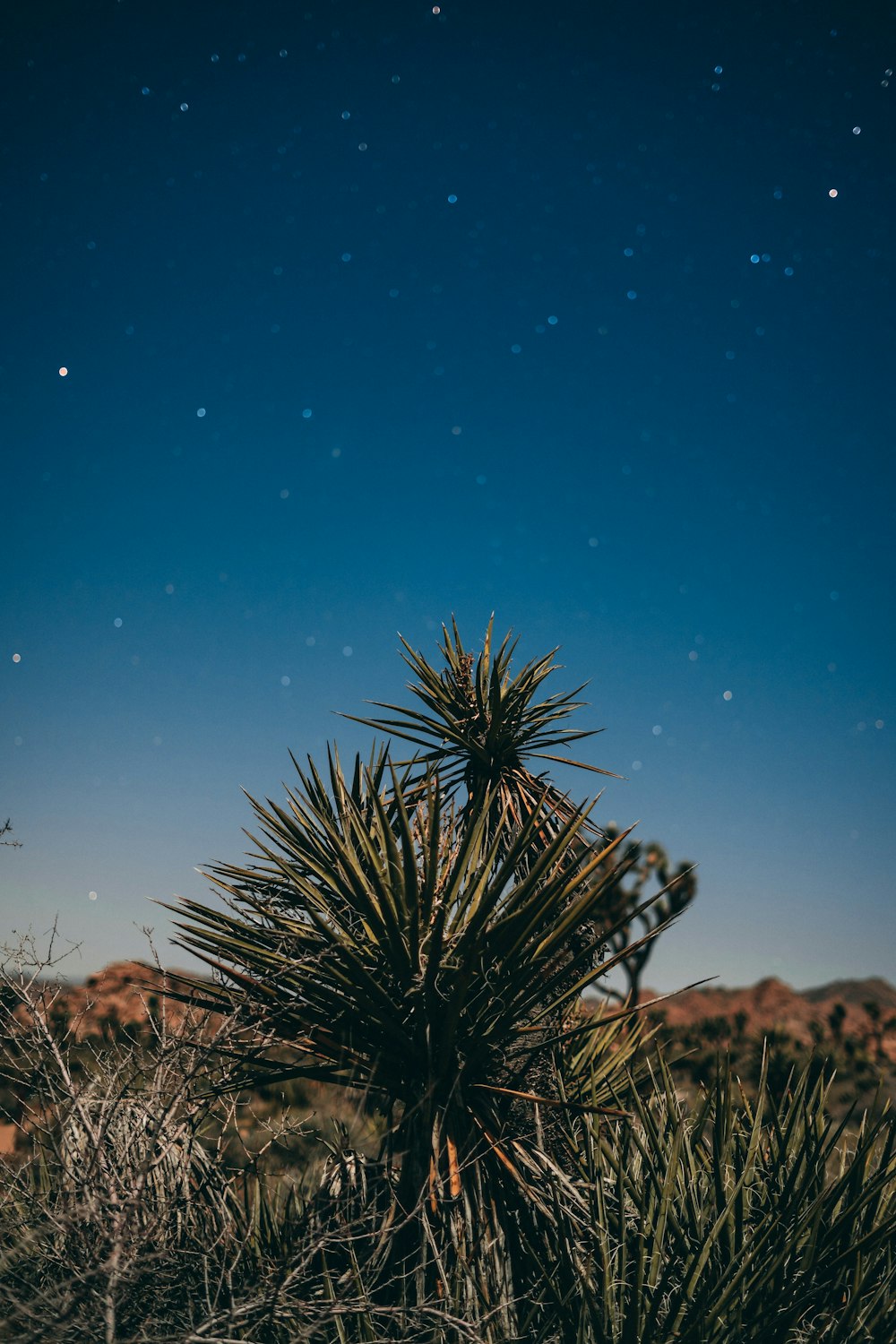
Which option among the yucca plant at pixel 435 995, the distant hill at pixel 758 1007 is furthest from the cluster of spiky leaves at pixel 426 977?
the distant hill at pixel 758 1007

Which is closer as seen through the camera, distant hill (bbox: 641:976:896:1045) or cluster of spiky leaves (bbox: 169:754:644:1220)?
cluster of spiky leaves (bbox: 169:754:644:1220)

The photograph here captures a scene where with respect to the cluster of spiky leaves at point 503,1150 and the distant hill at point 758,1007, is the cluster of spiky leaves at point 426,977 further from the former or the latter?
the distant hill at point 758,1007

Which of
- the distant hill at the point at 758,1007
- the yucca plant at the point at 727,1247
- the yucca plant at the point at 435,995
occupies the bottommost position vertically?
the distant hill at the point at 758,1007

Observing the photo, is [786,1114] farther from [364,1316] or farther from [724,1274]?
[364,1316]

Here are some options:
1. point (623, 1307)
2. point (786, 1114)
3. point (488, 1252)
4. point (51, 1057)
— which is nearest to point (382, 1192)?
point (488, 1252)

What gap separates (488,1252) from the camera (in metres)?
3.78

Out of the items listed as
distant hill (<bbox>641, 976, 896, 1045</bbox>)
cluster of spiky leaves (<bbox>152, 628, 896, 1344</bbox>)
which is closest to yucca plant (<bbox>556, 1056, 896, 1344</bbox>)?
cluster of spiky leaves (<bbox>152, 628, 896, 1344</bbox>)

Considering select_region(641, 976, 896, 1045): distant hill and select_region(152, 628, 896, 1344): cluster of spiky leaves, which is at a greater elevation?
select_region(152, 628, 896, 1344): cluster of spiky leaves

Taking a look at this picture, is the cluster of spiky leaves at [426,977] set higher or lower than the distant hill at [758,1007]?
higher

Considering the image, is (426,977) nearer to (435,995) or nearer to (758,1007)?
(435,995)

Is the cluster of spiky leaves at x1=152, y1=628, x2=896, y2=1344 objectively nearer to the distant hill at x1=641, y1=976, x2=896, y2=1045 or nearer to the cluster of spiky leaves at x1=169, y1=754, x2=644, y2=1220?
the cluster of spiky leaves at x1=169, y1=754, x2=644, y2=1220

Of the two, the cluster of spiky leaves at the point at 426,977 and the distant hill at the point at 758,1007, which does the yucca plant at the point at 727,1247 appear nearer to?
the cluster of spiky leaves at the point at 426,977

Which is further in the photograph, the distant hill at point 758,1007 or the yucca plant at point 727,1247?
the distant hill at point 758,1007

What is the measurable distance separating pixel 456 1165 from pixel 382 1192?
732mm
